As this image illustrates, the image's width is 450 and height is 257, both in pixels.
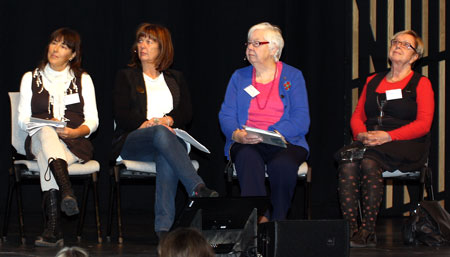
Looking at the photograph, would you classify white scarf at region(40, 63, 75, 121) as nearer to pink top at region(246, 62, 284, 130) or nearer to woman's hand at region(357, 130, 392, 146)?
pink top at region(246, 62, 284, 130)

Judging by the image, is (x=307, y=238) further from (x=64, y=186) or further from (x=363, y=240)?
(x=64, y=186)

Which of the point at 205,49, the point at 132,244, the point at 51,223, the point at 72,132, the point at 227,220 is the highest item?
the point at 205,49

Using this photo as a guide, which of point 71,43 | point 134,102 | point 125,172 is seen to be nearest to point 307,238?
point 125,172

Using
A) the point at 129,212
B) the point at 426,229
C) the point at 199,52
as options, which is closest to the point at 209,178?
the point at 129,212

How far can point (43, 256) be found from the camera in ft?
9.70

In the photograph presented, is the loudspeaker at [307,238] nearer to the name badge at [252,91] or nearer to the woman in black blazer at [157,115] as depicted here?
the woman in black blazer at [157,115]

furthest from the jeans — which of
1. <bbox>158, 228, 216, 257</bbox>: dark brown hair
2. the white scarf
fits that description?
<bbox>158, 228, 216, 257</bbox>: dark brown hair

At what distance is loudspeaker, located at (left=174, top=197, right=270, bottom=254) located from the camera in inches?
114

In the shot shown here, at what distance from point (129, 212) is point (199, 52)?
137cm

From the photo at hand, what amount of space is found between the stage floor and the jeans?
0.45 metres

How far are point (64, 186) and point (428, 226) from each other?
1.95 metres

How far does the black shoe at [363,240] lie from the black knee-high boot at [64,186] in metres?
1.45

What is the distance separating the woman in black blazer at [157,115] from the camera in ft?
11.3

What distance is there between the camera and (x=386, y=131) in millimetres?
3795
